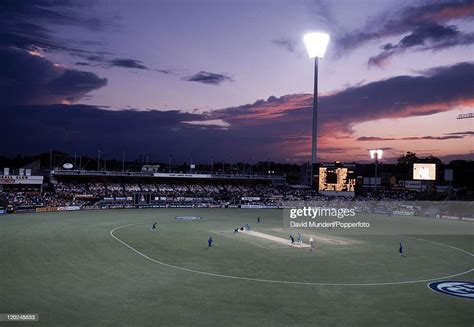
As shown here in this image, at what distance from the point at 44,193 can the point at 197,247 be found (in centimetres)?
5485

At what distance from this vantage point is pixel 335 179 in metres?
74.7

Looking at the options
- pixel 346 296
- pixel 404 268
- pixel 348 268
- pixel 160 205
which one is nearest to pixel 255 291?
pixel 346 296

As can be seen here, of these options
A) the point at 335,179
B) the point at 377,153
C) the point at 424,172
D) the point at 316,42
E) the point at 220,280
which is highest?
the point at 316,42

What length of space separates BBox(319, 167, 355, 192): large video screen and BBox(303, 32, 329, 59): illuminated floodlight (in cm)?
2049

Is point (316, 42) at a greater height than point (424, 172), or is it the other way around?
point (316, 42)

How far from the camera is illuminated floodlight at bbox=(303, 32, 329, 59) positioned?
220 feet

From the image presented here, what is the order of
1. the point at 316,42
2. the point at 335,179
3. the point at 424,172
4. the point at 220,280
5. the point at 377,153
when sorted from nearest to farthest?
the point at 220,280 → the point at 316,42 → the point at 335,179 → the point at 424,172 → the point at 377,153

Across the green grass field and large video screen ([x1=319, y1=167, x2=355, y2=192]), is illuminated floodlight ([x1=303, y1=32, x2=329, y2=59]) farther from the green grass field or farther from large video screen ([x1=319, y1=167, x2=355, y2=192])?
the green grass field

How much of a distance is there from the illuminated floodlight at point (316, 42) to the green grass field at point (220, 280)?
109ft

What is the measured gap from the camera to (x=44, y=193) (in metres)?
83.7

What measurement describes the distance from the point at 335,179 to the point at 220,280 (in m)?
50.5

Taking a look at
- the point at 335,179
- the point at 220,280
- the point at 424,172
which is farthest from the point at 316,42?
the point at 220,280

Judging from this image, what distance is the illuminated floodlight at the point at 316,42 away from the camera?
6706 cm

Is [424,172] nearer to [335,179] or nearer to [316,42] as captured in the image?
[335,179]
